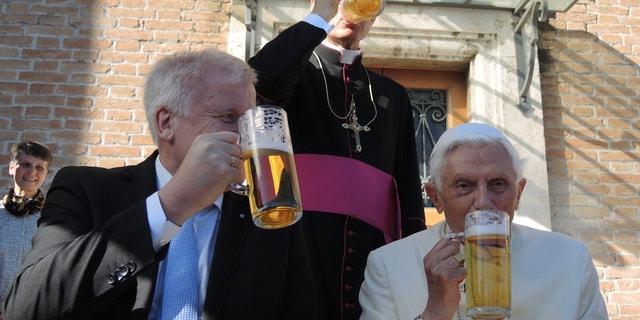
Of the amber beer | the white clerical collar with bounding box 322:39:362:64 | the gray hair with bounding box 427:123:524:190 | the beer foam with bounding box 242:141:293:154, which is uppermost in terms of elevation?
the white clerical collar with bounding box 322:39:362:64

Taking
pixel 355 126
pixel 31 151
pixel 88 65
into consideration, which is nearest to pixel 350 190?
pixel 355 126

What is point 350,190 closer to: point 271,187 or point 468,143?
point 468,143

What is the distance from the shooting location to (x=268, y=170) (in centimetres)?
187

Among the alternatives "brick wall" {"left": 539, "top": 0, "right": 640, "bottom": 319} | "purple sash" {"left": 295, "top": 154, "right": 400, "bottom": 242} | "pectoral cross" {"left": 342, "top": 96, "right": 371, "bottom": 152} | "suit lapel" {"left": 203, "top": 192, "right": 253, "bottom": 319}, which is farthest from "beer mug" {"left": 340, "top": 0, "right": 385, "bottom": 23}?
"brick wall" {"left": 539, "top": 0, "right": 640, "bottom": 319}

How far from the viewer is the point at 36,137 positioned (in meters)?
5.20

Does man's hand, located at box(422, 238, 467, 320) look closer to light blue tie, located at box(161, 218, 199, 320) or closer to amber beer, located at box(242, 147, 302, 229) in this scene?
amber beer, located at box(242, 147, 302, 229)

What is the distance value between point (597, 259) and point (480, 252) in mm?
3647

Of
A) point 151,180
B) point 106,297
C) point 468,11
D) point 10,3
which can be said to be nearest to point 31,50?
point 10,3

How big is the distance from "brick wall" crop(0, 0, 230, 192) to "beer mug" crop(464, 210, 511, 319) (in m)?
3.58

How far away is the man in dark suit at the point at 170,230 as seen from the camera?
187 cm

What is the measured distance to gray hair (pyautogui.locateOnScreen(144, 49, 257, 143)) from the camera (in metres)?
2.21

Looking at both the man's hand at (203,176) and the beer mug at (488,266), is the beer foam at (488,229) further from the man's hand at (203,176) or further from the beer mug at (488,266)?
Answer: the man's hand at (203,176)

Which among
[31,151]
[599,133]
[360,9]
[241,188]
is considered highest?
[360,9]

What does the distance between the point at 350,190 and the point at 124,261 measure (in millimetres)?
1266
